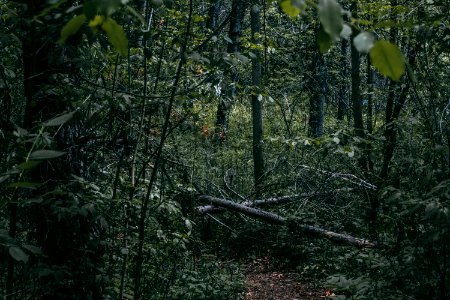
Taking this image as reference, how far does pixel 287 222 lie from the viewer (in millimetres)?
8047

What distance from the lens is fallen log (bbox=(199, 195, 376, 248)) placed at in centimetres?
726

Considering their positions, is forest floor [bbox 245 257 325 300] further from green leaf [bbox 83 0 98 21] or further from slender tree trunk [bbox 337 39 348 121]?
green leaf [bbox 83 0 98 21]

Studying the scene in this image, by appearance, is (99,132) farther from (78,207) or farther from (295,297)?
(295,297)

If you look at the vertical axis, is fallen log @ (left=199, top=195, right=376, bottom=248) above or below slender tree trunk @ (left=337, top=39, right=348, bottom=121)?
below

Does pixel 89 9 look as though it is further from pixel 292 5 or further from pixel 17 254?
pixel 17 254

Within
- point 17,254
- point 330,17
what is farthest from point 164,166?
point 330,17

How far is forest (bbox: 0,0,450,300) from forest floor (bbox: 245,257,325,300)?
0.04m

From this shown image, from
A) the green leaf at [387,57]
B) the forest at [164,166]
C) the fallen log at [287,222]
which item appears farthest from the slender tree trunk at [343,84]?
the green leaf at [387,57]

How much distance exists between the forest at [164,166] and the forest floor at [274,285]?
4cm

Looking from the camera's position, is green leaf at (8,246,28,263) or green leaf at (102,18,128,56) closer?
green leaf at (102,18,128,56)

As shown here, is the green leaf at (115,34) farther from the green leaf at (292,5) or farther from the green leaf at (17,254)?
the green leaf at (17,254)

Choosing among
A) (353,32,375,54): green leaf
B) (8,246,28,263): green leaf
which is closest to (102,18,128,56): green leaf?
(353,32,375,54): green leaf

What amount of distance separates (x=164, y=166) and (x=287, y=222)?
3.93m

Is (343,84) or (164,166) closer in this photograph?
(164,166)
